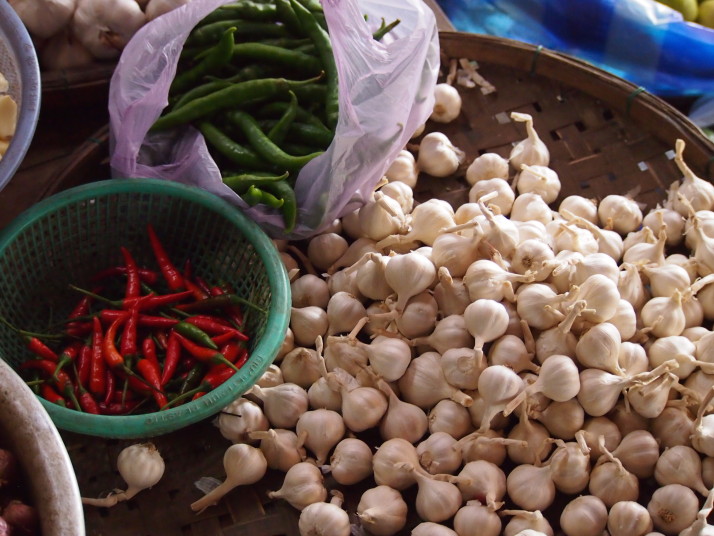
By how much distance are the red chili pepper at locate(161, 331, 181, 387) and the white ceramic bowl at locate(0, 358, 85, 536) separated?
51cm

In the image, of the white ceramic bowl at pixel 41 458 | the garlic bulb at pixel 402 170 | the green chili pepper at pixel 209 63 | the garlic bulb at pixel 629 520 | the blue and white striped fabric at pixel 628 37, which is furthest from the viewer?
the blue and white striped fabric at pixel 628 37

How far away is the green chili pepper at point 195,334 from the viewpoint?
4.96 feet

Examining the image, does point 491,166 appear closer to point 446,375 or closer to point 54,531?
point 446,375

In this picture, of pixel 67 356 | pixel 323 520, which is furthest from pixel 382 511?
pixel 67 356

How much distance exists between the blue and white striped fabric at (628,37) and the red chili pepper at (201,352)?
1.44m

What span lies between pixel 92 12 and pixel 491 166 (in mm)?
1013

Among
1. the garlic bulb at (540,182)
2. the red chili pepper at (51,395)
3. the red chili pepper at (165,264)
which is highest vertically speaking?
the garlic bulb at (540,182)

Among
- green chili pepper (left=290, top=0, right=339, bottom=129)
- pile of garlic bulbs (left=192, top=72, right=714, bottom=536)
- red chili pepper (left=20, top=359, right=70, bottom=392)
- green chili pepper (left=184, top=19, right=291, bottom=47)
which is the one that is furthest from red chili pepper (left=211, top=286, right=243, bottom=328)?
green chili pepper (left=184, top=19, right=291, bottom=47)

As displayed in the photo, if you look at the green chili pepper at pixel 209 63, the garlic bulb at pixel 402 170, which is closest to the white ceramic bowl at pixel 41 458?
the green chili pepper at pixel 209 63

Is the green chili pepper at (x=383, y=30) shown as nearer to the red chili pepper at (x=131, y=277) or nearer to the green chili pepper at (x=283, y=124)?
the green chili pepper at (x=283, y=124)

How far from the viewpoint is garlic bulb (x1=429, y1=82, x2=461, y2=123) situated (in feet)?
6.35

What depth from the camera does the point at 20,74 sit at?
4.95ft

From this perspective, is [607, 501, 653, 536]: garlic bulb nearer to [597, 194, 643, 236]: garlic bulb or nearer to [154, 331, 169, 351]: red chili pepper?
[597, 194, 643, 236]: garlic bulb

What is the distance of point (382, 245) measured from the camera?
5.48ft
